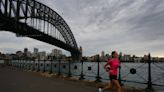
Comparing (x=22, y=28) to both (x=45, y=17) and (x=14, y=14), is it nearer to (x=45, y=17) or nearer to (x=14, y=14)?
(x=14, y=14)

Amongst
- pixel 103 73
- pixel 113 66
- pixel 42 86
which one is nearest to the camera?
pixel 113 66

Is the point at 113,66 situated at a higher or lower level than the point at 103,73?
higher

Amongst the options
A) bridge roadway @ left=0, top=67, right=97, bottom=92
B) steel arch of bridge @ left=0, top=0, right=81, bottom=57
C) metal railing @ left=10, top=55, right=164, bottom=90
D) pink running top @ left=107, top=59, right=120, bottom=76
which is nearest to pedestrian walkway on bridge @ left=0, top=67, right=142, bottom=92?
bridge roadway @ left=0, top=67, right=97, bottom=92

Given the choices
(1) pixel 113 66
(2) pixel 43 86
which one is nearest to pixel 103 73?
(2) pixel 43 86

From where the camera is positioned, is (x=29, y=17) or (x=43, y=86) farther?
(x=29, y=17)

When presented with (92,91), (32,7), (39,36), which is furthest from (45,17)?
(92,91)

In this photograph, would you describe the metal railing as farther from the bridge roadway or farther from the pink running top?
the pink running top

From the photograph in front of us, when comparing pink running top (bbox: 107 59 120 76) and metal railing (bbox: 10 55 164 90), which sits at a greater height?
pink running top (bbox: 107 59 120 76)

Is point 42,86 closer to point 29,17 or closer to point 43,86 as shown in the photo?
point 43,86

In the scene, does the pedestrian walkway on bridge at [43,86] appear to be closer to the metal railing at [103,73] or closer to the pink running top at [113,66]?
the metal railing at [103,73]

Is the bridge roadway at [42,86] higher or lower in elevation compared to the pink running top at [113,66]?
lower

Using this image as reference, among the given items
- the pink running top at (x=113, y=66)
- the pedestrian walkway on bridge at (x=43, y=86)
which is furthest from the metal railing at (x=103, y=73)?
the pink running top at (x=113, y=66)

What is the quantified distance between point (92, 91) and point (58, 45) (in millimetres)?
71324

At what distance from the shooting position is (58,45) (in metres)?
82.5
